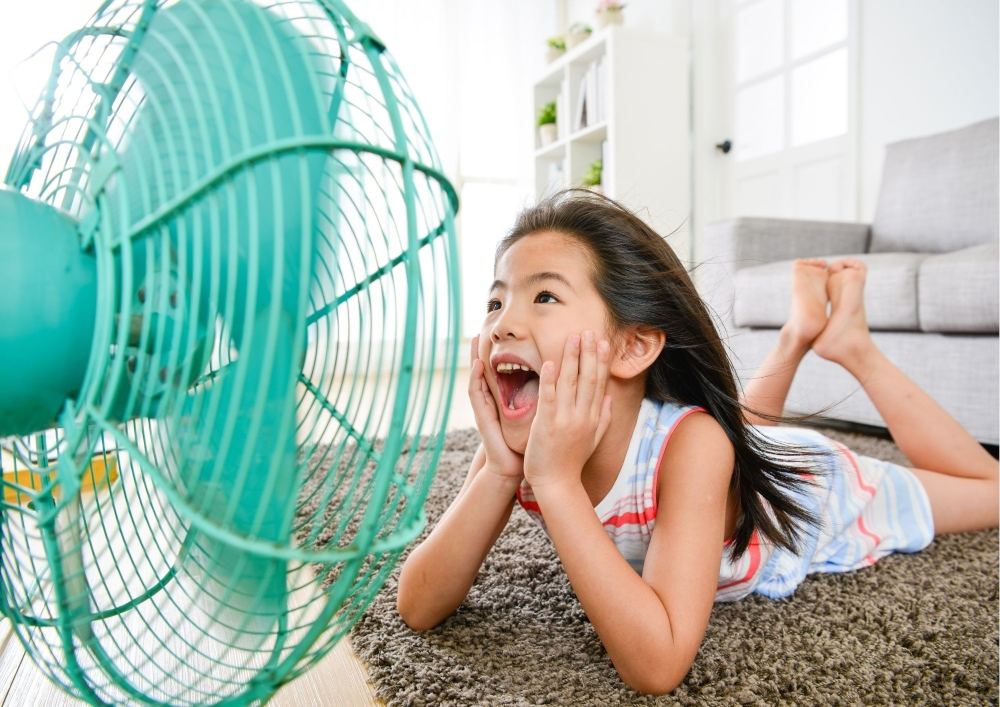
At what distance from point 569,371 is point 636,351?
179 mm

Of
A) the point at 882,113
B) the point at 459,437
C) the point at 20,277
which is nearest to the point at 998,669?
the point at 20,277

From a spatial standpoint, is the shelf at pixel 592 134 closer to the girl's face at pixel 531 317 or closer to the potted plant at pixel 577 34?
the potted plant at pixel 577 34

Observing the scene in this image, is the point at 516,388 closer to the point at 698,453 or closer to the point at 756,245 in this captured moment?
the point at 698,453

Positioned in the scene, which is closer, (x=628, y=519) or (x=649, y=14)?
(x=628, y=519)

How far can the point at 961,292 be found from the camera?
162cm

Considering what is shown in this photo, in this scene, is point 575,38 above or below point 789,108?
above

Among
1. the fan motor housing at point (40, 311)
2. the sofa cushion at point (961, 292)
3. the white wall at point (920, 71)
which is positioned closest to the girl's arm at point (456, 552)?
the fan motor housing at point (40, 311)

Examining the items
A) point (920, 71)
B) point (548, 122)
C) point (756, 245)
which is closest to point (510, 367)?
point (756, 245)

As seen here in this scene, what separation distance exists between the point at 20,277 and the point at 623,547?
2.43 feet

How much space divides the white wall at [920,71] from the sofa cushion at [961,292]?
1.22 metres

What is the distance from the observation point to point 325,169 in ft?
1.29

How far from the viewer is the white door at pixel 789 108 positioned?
310 centimetres

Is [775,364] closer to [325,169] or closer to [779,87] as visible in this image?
[325,169]

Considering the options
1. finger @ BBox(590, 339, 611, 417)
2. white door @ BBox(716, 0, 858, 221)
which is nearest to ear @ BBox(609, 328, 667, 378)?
finger @ BBox(590, 339, 611, 417)
